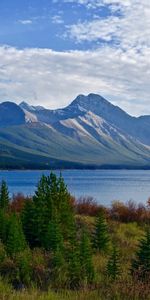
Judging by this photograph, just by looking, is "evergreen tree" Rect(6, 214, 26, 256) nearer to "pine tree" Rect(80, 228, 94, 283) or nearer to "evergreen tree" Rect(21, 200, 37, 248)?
"pine tree" Rect(80, 228, 94, 283)

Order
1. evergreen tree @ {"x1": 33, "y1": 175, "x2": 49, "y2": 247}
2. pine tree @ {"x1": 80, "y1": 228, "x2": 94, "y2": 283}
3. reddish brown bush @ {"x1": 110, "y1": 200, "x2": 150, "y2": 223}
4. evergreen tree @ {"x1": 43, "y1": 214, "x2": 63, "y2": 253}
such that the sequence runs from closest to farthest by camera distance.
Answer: pine tree @ {"x1": 80, "y1": 228, "x2": 94, "y2": 283}, evergreen tree @ {"x1": 43, "y1": 214, "x2": 63, "y2": 253}, evergreen tree @ {"x1": 33, "y1": 175, "x2": 49, "y2": 247}, reddish brown bush @ {"x1": 110, "y1": 200, "x2": 150, "y2": 223}

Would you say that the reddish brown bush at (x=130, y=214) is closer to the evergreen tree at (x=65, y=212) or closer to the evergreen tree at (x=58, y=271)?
the evergreen tree at (x=65, y=212)

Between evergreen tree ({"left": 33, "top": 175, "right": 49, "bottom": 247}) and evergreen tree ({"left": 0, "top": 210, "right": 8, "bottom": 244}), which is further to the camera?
evergreen tree ({"left": 33, "top": 175, "right": 49, "bottom": 247})

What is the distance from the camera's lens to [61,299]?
9.34 metres

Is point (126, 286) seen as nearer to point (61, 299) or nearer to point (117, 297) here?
point (117, 297)

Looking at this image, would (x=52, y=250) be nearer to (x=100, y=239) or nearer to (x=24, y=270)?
(x=24, y=270)

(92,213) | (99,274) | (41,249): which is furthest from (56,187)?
(92,213)

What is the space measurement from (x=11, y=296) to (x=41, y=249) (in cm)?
846

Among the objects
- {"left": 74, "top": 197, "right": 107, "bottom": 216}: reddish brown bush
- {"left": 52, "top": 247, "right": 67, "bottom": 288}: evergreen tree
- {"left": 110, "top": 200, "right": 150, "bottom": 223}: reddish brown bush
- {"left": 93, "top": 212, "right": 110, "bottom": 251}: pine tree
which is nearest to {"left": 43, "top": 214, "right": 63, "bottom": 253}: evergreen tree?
{"left": 52, "top": 247, "right": 67, "bottom": 288}: evergreen tree

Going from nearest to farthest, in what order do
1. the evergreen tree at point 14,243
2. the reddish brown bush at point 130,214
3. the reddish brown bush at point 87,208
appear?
the evergreen tree at point 14,243, the reddish brown bush at point 130,214, the reddish brown bush at point 87,208

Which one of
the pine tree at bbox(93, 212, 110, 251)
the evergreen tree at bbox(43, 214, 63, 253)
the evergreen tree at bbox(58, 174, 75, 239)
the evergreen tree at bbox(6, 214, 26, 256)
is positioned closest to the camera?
the evergreen tree at bbox(6, 214, 26, 256)

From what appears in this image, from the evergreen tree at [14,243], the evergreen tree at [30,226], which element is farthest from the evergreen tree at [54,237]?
the evergreen tree at [30,226]

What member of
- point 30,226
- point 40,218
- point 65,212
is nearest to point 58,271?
point 40,218

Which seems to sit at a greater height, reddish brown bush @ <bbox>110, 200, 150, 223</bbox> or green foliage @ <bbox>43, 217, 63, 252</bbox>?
green foliage @ <bbox>43, 217, 63, 252</bbox>
